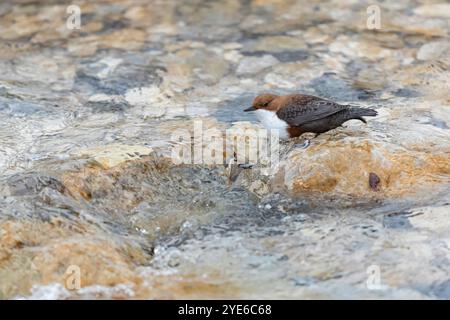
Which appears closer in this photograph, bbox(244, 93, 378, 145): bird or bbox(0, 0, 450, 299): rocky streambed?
bbox(0, 0, 450, 299): rocky streambed

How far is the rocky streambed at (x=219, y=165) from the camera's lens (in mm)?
4691

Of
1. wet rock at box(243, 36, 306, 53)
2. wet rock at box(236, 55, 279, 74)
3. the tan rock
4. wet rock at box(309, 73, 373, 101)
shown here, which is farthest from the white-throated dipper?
the tan rock

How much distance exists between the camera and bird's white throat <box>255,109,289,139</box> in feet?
20.5

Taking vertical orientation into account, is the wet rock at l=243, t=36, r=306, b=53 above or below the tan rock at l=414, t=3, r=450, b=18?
below

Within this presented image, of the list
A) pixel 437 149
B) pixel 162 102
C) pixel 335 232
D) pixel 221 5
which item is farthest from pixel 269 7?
pixel 335 232

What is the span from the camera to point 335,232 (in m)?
5.09

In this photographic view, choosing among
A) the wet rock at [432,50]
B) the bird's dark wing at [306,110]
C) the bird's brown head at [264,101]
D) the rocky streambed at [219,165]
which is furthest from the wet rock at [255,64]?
the bird's dark wing at [306,110]

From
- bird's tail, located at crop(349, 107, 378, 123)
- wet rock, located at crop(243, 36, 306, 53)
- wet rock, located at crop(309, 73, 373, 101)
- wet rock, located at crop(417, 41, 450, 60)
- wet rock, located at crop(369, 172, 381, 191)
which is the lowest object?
wet rock, located at crop(369, 172, 381, 191)

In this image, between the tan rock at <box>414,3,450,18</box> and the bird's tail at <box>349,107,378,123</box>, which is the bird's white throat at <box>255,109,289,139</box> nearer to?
the bird's tail at <box>349,107,378,123</box>

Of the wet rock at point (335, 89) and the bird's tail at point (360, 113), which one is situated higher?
the wet rock at point (335, 89)

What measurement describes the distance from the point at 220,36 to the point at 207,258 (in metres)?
4.41

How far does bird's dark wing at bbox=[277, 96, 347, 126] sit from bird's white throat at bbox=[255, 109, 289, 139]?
A: 0.04 meters

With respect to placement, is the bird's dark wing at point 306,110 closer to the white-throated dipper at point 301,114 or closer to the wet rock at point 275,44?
the white-throated dipper at point 301,114
